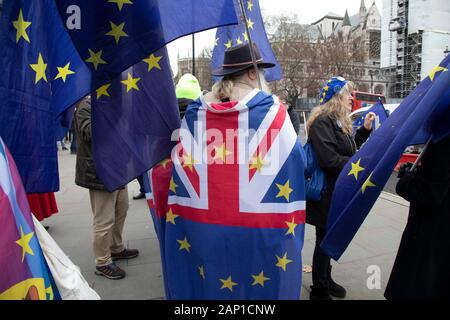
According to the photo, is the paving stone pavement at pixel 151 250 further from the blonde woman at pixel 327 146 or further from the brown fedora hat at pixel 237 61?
the brown fedora hat at pixel 237 61

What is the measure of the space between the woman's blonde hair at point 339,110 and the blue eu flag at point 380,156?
36.5 inches

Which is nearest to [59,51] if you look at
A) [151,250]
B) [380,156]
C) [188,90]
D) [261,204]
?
[261,204]

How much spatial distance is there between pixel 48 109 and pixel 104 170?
509 mm

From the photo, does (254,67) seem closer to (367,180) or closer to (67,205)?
(367,180)

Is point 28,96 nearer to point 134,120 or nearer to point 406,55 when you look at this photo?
point 134,120

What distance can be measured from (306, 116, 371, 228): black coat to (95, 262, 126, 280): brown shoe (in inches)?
78.9

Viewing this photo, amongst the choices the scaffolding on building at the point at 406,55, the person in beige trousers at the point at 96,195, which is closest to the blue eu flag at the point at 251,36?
the person in beige trousers at the point at 96,195

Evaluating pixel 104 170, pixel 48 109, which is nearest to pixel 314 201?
pixel 104 170

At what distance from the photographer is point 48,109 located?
1805 millimetres

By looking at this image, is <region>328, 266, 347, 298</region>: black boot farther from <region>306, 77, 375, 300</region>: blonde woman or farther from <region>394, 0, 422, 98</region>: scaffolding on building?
<region>394, 0, 422, 98</region>: scaffolding on building

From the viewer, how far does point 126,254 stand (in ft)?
13.8

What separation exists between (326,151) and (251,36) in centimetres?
142

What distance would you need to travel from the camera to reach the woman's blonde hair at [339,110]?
3.06 metres
